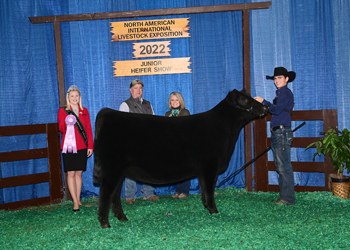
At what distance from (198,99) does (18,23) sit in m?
3.68

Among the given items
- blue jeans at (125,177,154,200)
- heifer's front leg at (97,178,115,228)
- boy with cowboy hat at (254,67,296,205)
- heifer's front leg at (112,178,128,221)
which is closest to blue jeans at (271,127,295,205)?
boy with cowboy hat at (254,67,296,205)

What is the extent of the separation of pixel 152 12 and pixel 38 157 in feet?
10.9

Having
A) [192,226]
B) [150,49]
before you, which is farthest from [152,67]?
[192,226]

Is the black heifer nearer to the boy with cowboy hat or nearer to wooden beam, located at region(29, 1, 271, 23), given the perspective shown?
the boy with cowboy hat

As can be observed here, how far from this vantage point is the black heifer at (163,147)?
346 cm

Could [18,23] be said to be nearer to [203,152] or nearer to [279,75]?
[203,152]

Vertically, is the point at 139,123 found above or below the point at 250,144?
above

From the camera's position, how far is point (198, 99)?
5.61 meters

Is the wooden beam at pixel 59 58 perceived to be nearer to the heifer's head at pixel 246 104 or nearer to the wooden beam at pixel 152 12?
the wooden beam at pixel 152 12

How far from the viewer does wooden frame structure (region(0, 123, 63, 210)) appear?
16.3 ft

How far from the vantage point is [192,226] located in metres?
3.52

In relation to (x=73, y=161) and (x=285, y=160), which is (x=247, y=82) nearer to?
(x=285, y=160)

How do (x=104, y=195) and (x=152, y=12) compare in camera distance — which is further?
(x=152, y=12)

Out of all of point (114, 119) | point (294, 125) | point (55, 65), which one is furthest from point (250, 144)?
point (55, 65)
